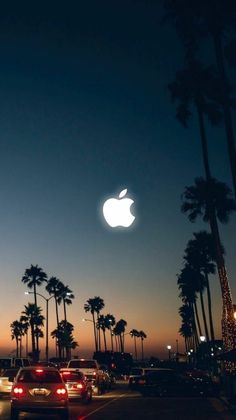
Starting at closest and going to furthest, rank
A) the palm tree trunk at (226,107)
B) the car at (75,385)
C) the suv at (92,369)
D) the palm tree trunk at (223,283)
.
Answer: the car at (75,385) < the palm tree trunk at (226,107) < the suv at (92,369) < the palm tree trunk at (223,283)

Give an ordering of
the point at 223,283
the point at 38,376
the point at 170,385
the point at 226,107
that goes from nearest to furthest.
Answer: the point at 38,376
the point at 226,107
the point at 170,385
the point at 223,283

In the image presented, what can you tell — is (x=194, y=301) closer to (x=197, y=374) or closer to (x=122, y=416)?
(x=197, y=374)

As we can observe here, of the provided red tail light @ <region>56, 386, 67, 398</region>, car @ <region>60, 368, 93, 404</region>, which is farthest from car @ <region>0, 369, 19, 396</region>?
red tail light @ <region>56, 386, 67, 398</region>

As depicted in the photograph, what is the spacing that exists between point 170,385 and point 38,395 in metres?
16.4

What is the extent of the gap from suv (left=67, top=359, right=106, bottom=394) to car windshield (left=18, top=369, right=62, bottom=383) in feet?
48.1

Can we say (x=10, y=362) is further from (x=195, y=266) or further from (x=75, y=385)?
(x=195, y=266)

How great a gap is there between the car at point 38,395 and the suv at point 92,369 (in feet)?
48.8

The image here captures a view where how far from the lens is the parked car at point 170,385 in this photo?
33.1m

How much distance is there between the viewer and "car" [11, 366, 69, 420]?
59.6ft

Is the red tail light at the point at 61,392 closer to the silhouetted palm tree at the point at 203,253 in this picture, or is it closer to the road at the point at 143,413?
the road at the point at 143,413

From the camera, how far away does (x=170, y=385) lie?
33.1 metres

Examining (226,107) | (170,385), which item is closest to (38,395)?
(170,385)

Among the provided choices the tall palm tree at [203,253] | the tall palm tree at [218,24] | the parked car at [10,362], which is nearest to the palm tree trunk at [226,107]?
the tall palm tree at [218,24]

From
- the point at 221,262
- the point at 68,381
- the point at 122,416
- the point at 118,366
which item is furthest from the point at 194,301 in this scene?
the point at 122,416
